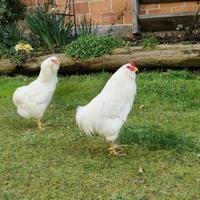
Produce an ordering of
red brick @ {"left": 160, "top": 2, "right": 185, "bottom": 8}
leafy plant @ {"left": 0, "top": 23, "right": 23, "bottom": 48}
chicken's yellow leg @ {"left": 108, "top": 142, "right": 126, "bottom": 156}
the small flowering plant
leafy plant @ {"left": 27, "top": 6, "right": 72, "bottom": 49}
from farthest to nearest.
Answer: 1. red brick @ {"left": 160, "top": 2, "right": 185, "bottom": 8}
2. leafy plant @ {"left": 0, "top": 23, "right": 23, "bottom": 48}
3. leafy plant @ {"left": 27, "top": 6, "right": 72, "bottom": 49}
4. the small flowering plant
5. chicken's yellow leg @ {"left": 108, "top": 142, "right": 126, "bottom": 156}

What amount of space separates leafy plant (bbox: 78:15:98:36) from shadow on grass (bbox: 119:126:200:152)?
391 centimetres

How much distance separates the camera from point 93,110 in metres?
5.82

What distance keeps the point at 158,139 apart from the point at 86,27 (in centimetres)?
462

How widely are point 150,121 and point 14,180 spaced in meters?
2.25

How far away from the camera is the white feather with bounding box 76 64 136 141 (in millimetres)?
5789

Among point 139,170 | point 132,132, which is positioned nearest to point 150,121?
point 132,132

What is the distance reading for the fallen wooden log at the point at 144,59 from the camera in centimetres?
914

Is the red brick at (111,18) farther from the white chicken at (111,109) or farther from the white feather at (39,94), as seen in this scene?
the white chicken at (111,109)

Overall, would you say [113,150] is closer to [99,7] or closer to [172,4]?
[172,4]

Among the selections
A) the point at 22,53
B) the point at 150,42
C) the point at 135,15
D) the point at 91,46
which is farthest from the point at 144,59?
the point at 22,53

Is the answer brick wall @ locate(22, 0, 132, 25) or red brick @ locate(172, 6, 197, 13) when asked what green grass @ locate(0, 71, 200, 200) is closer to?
red brick @ locate(172, 6, 197, 13)

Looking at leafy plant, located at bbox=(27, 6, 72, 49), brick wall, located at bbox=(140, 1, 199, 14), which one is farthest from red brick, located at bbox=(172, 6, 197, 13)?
leafy plant, located at bbox=(27, 6, 72, 49)

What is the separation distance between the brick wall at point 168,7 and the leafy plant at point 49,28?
→ 157cm

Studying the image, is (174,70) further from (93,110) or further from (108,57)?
(93,110)
